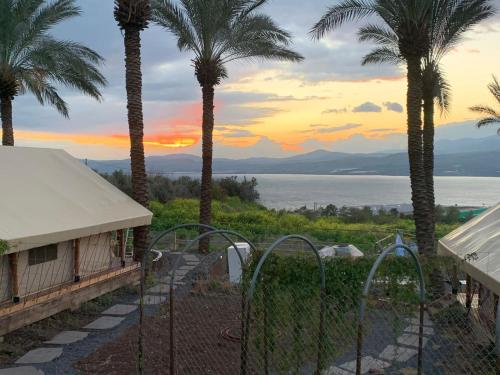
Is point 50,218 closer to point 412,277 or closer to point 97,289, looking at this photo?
point 97,289

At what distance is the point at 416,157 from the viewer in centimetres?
1432

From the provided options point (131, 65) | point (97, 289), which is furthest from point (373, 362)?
point (131, 65)

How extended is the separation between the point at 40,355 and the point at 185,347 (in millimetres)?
2570

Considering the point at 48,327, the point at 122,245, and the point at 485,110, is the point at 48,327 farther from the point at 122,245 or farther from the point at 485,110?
the point at 485,110

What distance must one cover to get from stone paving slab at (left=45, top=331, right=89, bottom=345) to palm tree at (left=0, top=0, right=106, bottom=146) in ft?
37.8

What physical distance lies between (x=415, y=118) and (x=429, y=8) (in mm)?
2832

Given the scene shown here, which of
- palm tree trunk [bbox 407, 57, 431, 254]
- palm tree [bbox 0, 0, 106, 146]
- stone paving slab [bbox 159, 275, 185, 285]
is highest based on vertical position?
palm tree [bbox 0, 0, 106, 146]

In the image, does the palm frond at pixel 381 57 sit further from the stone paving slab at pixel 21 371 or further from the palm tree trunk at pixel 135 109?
the stone paving slab at pixel 21 371

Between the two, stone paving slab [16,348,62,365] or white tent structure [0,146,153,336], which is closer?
stone paving slab [16,348,62,365]

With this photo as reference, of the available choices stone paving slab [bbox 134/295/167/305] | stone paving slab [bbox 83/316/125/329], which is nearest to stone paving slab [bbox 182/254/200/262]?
stone paving slab [bbox 134/295/167/305]

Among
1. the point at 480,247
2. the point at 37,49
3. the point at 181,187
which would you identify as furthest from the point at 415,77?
the point at 181,187

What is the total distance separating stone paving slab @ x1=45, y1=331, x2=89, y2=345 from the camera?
10213 mm

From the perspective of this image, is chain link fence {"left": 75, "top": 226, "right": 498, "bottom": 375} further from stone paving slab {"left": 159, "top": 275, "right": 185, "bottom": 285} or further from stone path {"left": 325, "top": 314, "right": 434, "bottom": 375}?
stone paving slab {"left": 159, "top": 275, "right": 185, "bottom": 285}

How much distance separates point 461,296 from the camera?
42.0 feet
